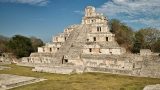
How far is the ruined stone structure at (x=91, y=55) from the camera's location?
2931 centimetres

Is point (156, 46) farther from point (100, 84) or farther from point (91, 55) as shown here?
point (100, 84)

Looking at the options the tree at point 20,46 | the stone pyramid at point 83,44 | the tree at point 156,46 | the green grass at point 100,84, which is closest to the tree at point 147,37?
the tree at point 156,46

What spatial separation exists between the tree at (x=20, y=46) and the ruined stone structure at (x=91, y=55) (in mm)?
10429

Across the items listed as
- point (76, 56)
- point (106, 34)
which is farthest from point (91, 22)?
point (76, 56)

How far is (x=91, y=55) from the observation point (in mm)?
35031

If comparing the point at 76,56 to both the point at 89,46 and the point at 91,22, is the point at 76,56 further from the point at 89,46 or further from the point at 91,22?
the point at 91,22

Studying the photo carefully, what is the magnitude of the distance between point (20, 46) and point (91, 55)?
24.1 m

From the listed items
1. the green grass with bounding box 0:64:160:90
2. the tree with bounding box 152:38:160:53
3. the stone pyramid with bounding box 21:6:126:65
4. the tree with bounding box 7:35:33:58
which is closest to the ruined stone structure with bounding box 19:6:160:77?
the stone pyramid with bounding box 21:6:126:65

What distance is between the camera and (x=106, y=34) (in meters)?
37.4

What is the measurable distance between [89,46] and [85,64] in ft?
11.3

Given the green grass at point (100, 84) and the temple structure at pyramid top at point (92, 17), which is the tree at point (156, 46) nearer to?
the temple structure at pyramid top at point (92, 17)

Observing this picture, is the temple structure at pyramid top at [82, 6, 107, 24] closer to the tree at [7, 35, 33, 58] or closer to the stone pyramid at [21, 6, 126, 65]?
the stone pyramid at [21, 6, 126, 65]

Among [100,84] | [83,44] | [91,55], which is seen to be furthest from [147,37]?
[100,84]

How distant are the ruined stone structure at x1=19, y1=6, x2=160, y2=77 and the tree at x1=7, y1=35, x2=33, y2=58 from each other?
1043 centimetres
